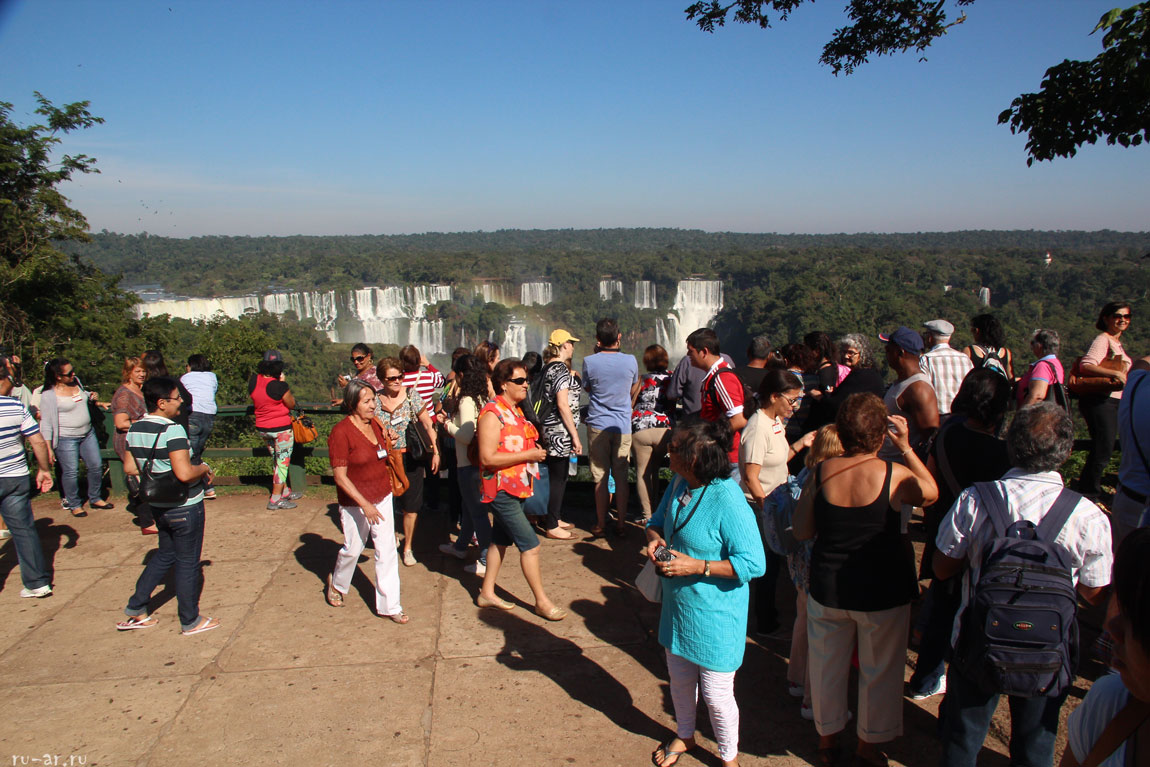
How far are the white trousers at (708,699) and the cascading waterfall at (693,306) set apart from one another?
240 feet

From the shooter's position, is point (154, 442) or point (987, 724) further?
point (154, 442)

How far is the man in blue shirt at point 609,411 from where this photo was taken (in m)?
5.41

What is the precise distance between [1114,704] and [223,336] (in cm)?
4765

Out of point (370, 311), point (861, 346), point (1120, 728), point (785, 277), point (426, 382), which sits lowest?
point (370, 311)

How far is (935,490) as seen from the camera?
2820 mm

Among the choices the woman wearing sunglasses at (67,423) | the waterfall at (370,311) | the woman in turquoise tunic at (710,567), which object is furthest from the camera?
the waterfall at (370,311)

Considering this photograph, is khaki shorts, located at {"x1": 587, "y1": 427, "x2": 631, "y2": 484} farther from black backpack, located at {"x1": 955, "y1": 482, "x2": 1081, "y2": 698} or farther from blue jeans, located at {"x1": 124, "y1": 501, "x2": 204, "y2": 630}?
black backpack, located at {"x1": 955, "y1": 482, "x2": 1081, "y2": 698}

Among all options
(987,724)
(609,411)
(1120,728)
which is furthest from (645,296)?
(1120,728)

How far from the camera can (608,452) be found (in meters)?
5.56

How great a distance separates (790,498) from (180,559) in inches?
136

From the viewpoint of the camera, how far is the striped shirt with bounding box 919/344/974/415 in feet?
16.0

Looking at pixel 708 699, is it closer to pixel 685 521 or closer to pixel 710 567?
pixel 710 567

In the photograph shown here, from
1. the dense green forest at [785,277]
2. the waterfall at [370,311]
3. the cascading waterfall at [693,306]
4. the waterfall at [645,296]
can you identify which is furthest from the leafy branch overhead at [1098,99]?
the waterfall at [370,311]

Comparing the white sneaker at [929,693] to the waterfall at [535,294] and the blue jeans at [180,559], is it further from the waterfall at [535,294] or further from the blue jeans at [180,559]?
the waterfall at [535,294]
